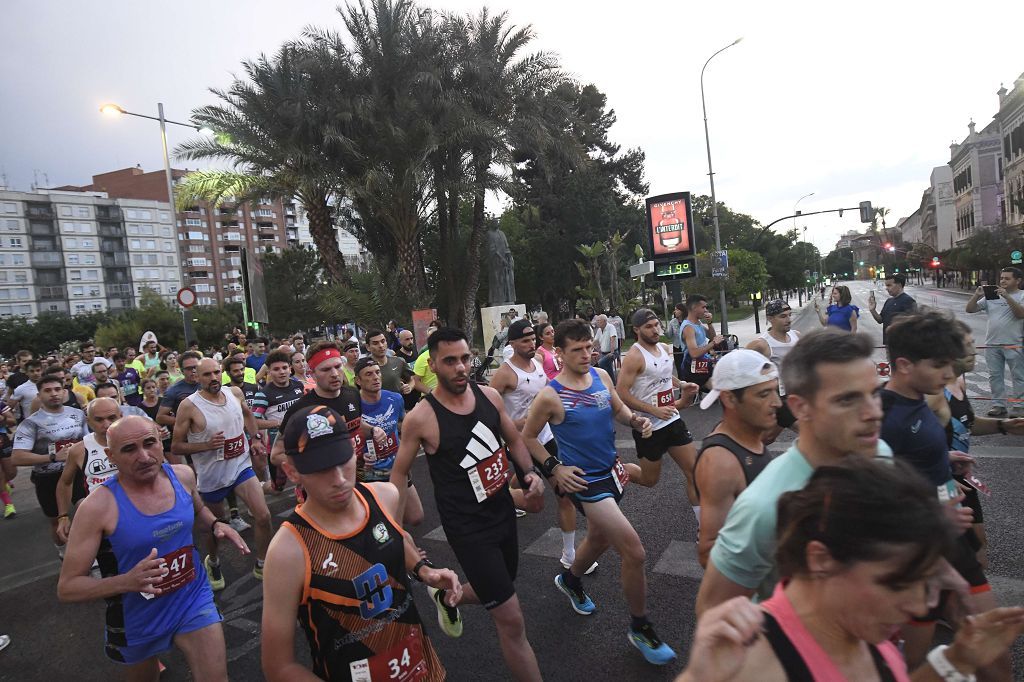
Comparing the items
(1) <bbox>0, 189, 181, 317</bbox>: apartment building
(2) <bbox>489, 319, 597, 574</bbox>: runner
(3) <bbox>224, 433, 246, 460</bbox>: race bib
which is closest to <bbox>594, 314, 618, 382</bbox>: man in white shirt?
(2) <bbox>489, 319, 597, 574</bbox>: runner

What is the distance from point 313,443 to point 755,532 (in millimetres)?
1494

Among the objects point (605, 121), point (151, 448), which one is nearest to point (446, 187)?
point (151, 448)

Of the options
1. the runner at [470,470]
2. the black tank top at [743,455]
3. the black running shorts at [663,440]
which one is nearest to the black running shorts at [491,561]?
the runner at [470,470]

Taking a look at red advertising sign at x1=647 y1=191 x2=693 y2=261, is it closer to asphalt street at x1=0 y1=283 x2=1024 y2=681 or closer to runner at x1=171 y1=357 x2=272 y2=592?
asphalt street at x1=0 y1=283 x2=1024 y2=681

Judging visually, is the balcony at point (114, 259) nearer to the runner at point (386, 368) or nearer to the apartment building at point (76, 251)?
the apartment building at point (76, 251)

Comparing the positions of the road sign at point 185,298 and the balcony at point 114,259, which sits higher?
the balcony at point 114,259

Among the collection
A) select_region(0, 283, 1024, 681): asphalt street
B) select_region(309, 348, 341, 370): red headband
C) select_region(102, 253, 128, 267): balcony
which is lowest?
select_region(0, 283, 1024, 681): asphalt street

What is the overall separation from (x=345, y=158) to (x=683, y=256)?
12.3 meters

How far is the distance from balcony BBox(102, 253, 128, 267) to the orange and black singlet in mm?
113328

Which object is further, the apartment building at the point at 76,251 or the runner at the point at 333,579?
the apartment building at the point at 76,251

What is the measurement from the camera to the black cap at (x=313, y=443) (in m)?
2.23

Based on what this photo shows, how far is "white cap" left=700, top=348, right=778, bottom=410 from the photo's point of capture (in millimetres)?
2484

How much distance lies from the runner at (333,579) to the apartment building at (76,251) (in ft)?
313

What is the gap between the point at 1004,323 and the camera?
853 centimetres
